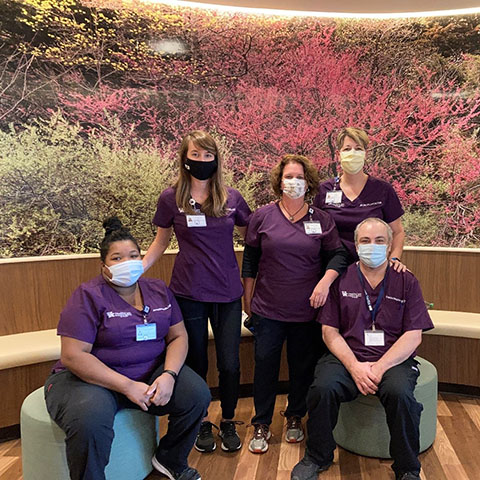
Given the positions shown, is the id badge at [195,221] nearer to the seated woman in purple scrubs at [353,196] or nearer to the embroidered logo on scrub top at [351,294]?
the seated woman in purple scrubs at [353,196]

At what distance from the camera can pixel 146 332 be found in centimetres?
201

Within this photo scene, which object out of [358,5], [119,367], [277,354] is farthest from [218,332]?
[358,5]

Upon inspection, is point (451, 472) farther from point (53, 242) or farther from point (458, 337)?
point (53, 242)

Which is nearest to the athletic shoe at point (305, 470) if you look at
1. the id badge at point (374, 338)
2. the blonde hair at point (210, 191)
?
the id badge at point (374, 338)

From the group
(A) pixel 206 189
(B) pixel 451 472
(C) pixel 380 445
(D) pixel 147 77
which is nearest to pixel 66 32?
(D) pixel 147 77

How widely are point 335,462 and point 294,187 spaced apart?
150 centimetres

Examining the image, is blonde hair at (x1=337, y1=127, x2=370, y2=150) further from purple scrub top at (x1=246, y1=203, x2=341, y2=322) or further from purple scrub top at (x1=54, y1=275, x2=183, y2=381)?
purple scrub top at (x1=54, y1=275, x2=183, y2=381)

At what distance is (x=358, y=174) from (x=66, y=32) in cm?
241

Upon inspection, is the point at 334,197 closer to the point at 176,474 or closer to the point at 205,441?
the point at 205,441

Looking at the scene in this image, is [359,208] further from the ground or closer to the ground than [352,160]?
closer to the ground

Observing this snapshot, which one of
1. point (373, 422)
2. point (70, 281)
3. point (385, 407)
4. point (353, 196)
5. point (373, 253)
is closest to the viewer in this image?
point (385, 407)

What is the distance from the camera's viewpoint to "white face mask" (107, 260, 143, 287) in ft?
6.40

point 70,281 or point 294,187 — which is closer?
point 294,187

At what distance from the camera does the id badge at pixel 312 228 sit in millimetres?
2324
